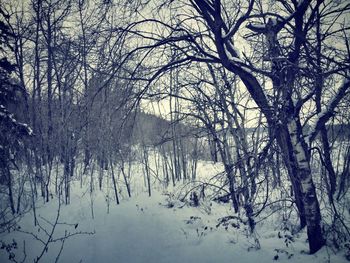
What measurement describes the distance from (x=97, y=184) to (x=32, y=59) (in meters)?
8.53

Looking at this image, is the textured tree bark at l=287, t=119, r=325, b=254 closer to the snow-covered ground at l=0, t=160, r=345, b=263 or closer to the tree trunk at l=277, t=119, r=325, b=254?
the tree trunk at l=277, t=119, r=325, b=254

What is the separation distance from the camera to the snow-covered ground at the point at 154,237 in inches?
183

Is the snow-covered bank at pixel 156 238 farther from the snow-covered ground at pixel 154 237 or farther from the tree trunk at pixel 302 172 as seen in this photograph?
the tree trunk at pixel 302 172

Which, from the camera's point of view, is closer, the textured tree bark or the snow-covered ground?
the textured tree bark

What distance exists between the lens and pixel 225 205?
8.20 metres

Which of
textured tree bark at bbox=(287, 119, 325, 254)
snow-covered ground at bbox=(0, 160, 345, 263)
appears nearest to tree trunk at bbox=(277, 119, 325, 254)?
textured tree bark at bbox=(287, 119, 325, 254)

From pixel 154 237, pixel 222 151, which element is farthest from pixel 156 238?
pixel 222 151

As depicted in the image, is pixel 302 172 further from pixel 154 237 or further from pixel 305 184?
pixel 154 237

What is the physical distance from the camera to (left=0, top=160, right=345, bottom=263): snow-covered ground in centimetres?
464

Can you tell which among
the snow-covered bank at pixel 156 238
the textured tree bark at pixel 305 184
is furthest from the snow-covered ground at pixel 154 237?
the textured tree bark at pixel 305 184

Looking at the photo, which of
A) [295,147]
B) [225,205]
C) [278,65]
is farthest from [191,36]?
[225,205]

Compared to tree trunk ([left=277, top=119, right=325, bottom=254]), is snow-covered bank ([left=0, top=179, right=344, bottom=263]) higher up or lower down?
lower down

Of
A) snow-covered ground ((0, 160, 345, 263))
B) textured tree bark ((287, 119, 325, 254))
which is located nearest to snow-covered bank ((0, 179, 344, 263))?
snow-covered ground ((0, 160, 345, 263))

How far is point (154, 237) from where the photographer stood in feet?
18.9
